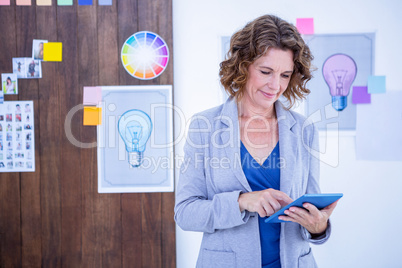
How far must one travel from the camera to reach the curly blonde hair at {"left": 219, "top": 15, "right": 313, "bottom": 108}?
952 millimetres

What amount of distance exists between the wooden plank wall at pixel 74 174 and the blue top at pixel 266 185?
86 cm

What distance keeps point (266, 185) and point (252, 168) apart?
68 mm

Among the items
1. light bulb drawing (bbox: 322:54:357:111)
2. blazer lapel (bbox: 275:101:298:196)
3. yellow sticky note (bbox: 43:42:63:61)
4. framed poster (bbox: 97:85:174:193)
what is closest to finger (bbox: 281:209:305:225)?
blazer lapel (bbox: 275:101:298:196)

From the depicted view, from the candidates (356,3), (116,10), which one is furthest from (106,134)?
(356,3)

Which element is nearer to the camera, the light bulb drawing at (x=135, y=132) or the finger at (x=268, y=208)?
the finger at (x=268, y=208)

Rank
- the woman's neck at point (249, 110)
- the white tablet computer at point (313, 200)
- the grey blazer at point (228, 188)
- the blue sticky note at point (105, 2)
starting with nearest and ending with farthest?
Answer: the white tablet computer at point (313, 200) → the grey blazer at point (228, 188) → the woman's neck at point (249, 110) → the blue sticky note at point (105, 2)

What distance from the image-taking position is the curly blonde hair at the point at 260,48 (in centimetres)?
95

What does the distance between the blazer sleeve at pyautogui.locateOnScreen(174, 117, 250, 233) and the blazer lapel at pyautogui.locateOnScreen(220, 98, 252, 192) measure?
54mm

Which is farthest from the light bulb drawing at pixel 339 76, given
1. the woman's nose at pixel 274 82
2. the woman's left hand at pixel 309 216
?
the woman's left hand at pixel 309 216

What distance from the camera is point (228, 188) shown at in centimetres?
94

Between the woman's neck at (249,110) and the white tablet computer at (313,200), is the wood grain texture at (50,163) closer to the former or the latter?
the woman's neck at (249,110)

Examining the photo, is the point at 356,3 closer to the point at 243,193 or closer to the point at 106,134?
the point at 243,193

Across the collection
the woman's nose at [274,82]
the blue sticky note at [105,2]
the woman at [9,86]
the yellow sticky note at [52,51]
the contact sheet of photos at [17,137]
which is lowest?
the contact sheet of photos at [17,137]

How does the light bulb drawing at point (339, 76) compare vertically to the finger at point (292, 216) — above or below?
above
